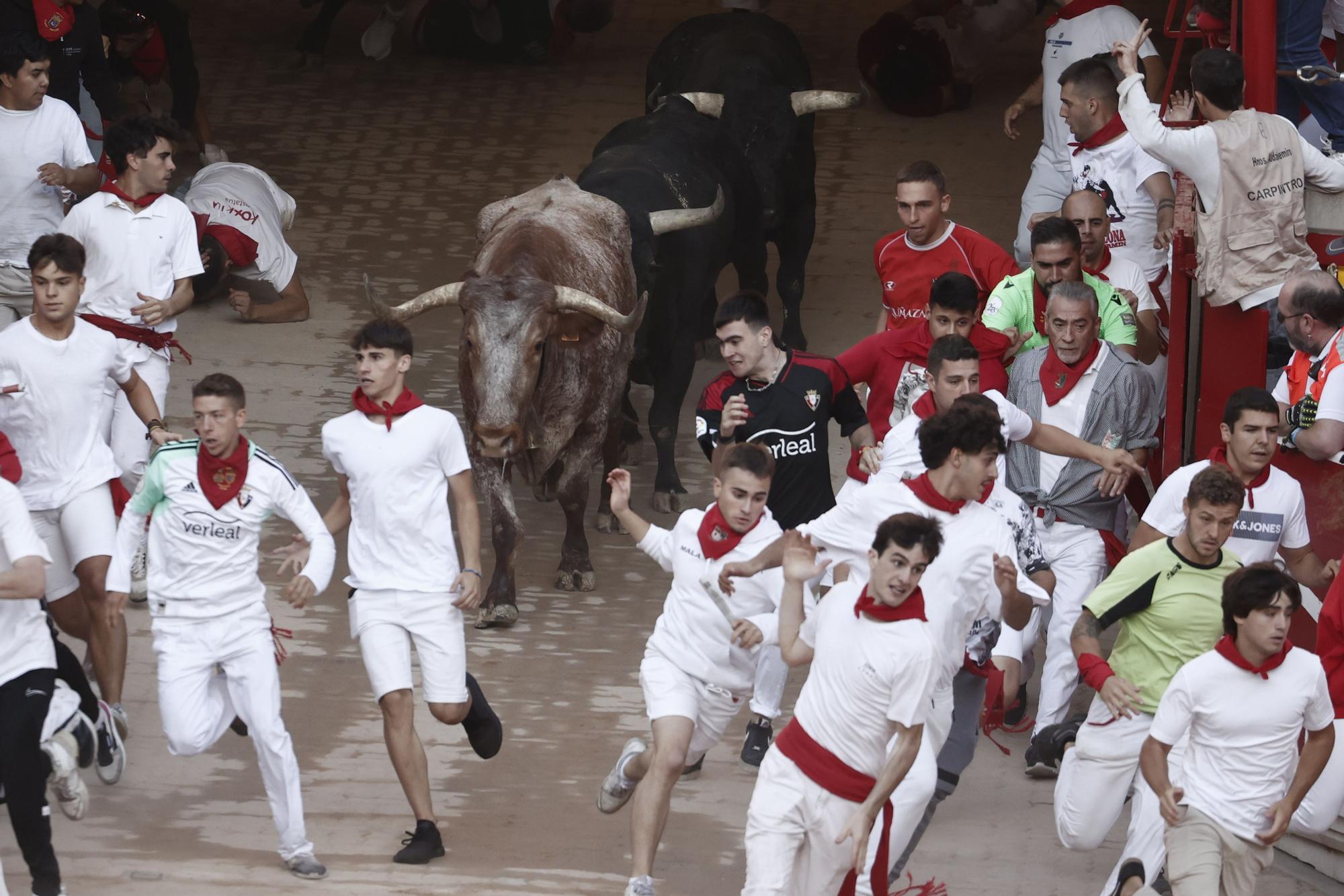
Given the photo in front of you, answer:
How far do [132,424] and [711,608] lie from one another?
3.10m

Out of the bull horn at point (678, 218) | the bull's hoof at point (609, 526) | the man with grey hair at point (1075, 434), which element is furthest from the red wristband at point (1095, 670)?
the bull horn at point (678, 218)

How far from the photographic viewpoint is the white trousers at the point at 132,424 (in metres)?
8.45

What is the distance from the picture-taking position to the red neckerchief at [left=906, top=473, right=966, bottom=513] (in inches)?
249

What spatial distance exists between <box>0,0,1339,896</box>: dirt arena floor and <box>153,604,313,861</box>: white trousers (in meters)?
0.28

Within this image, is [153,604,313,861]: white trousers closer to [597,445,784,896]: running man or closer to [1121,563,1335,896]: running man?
[597,445,784,896]: running man

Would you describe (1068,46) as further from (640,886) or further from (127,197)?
(640,886)

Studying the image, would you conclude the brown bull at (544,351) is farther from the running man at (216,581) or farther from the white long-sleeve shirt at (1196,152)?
the white long-sleeve shirt at (1196,152)

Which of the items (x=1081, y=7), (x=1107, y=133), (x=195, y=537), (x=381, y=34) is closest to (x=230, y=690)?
(x=195, y=537)

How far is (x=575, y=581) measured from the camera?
9.71 metres

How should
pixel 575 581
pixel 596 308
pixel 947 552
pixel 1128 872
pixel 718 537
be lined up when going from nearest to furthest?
pixel 947 552, pixel 1128 872, pixel 718 537, pixel 596 308, pixel 575 581

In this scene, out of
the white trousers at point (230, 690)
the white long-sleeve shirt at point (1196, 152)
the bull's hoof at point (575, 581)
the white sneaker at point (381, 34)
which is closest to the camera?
the white trousers at point (230, 690)

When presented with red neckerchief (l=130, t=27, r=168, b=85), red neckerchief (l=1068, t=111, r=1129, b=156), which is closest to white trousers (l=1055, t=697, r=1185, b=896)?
red neckerchief (l=1068, t=111, r=1129, b=156)

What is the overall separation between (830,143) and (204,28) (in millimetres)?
5684

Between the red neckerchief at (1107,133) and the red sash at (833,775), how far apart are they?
4488mm
